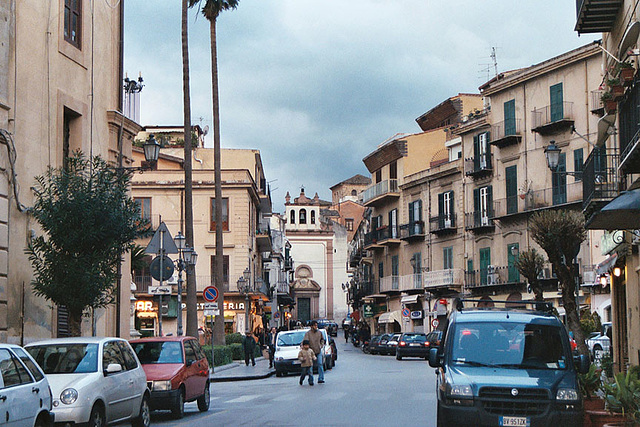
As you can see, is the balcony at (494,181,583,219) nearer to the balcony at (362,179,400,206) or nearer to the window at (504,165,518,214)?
the window at (504,165,518,214)

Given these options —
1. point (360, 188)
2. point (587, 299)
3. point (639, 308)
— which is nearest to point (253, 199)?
point (587, 299)

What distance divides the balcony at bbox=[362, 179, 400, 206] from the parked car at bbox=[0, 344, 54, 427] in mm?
56709

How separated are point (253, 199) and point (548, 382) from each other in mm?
55009

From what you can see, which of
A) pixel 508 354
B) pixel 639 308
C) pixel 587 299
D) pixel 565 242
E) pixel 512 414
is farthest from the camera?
pixel 587 299

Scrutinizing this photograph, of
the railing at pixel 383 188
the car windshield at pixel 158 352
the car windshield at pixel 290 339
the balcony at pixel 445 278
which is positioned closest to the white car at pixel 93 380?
the car windshield at pixel 158 352

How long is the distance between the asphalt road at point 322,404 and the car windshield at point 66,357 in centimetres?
272

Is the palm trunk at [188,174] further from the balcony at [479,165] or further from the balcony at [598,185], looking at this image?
the balcony at [479,165]

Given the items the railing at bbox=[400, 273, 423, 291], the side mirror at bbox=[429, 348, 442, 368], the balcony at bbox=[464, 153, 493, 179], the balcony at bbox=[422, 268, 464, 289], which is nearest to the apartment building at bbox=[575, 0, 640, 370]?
the side mirror at bbox=[429, 348, 442, 368]

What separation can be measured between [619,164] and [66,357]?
1319 centimetres

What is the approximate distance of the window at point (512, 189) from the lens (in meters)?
50.9

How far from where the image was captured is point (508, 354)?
500 inches

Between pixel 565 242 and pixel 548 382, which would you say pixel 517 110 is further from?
pixel 548 382

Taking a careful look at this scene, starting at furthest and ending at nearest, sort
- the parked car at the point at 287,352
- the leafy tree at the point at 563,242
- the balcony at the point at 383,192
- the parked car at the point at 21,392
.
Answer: the balcony at the point at 383,192
the parked car at the point at 287,352
the leafy tree at the point at 563,242
the parked car at the point at 21,392

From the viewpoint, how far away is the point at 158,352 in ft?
60.9
